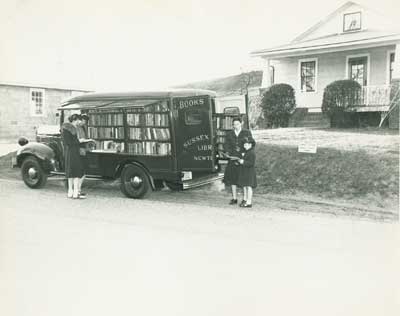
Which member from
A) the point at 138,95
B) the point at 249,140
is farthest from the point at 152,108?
the point at 249,140

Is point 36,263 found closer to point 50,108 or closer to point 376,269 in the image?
point 376,269

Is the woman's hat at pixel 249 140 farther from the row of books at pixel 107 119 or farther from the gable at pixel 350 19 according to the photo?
the row of books at pixel 107 119

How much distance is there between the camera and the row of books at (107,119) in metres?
8.13

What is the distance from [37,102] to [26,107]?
1.37 feet

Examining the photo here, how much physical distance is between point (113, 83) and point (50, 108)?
288 cm

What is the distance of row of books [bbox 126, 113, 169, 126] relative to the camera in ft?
25.4

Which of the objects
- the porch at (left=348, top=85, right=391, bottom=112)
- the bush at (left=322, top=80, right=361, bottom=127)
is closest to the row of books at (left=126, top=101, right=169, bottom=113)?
the porch at (left=348, top=85, right=391, bottom=112)

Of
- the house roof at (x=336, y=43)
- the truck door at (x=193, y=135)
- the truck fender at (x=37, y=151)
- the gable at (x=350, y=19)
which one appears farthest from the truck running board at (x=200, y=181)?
the house roof at (x=336, y=43)

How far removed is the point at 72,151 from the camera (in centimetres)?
816

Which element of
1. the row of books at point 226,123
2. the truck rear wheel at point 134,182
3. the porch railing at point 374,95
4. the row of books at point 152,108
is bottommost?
the truck rear wheel at point 134,182

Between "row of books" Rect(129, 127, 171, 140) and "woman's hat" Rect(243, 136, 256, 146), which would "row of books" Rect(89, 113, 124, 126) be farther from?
"woman's hat" Rect(243, 136, 256, 146)

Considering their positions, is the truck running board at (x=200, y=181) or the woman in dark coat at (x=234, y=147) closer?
the woman in dark coat at (x=234, y=147)

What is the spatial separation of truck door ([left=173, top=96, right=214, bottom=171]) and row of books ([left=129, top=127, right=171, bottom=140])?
0.77ft

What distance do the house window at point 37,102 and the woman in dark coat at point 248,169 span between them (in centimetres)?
496
